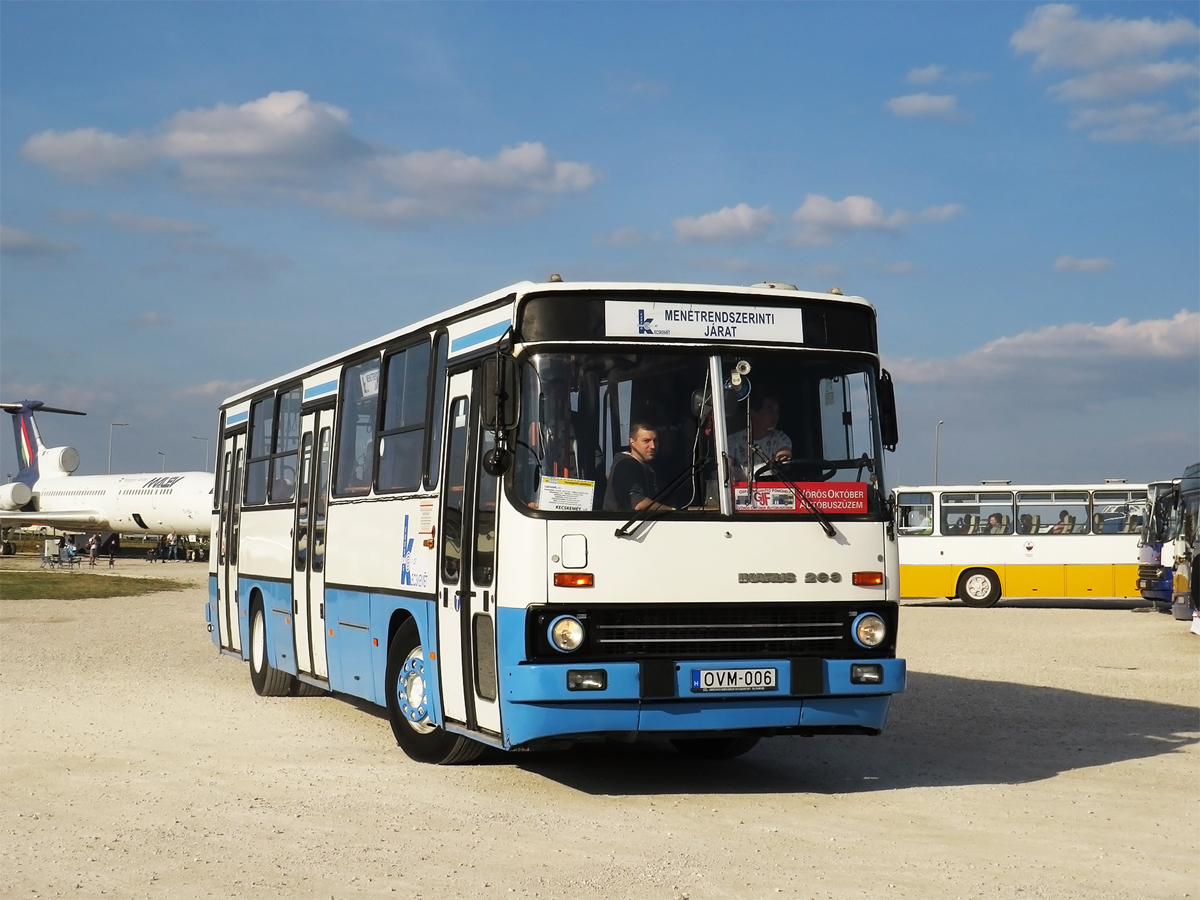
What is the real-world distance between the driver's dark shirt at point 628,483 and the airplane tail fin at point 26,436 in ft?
267

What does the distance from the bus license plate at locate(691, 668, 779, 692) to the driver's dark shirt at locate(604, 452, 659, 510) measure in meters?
1.06

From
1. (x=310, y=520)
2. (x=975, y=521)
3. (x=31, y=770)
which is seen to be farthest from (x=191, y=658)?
(x=975, y=521)

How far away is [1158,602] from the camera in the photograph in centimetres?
3541

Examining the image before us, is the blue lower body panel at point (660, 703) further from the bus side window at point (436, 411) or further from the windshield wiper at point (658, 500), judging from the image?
the bus side window at point (436, 411)

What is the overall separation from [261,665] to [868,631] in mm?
7811

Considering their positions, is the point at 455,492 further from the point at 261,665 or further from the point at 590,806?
the point at 261,665

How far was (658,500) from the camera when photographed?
29.8 ft

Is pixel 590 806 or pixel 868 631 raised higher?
pixel 868 631

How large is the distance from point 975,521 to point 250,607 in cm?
2411

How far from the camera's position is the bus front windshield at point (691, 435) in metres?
9.01

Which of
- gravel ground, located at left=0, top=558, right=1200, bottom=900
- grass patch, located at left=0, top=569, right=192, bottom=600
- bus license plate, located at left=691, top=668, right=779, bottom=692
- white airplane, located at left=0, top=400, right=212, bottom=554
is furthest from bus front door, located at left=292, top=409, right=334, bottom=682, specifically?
white airplane, located at left=0, top=400, right=212, bottom=554

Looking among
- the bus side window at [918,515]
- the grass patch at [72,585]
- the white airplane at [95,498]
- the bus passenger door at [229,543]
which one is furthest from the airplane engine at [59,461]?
the bus passenger door at [229,543]

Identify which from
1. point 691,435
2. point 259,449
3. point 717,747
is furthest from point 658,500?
point 259,449

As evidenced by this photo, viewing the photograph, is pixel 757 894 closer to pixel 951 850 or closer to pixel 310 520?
pixel 951 850
